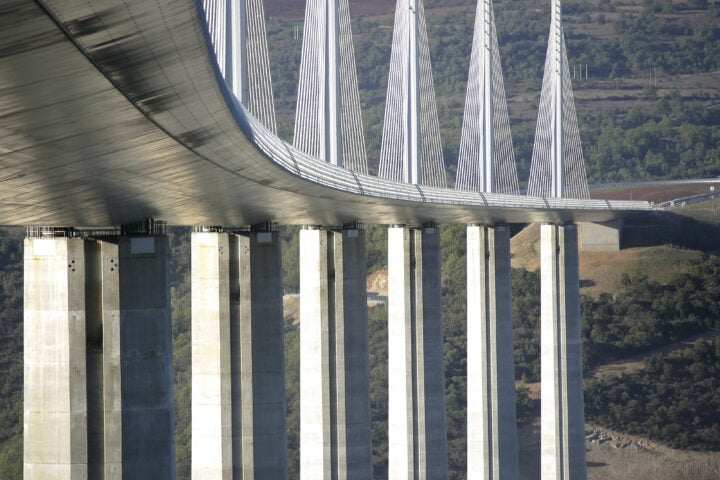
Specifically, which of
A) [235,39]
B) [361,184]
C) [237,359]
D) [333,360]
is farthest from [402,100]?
[235,39]

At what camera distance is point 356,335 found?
4319 centimetres

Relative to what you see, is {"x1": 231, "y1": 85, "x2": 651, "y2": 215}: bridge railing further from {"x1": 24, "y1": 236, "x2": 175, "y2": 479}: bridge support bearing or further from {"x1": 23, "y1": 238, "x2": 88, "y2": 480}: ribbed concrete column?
{"x1": 23, "y1": 238, "x2": 88, "y2": 480}: ribbed concrete column

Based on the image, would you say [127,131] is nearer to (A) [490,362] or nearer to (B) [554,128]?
(A) [490,362]

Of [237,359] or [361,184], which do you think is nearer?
[361,184]

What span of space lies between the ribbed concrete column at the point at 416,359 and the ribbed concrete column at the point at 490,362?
253 inches

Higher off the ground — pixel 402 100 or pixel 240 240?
pixel 402 100

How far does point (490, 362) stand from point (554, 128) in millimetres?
16401

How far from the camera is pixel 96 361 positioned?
26141mm

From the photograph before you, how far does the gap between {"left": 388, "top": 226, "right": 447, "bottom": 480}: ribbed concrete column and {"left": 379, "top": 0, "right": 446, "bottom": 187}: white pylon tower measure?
266 cm

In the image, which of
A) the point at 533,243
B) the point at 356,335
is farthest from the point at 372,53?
the point at 356,335

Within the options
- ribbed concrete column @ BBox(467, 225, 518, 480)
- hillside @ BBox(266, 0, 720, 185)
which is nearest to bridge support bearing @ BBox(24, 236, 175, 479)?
ribbed concrete column @ BBox(467, 225, 518, 480)

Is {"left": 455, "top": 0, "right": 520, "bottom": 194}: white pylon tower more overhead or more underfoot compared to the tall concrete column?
more overhead

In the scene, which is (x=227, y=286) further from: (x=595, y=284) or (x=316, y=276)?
(x=595, y=284)

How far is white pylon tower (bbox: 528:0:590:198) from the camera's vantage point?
223 ft
